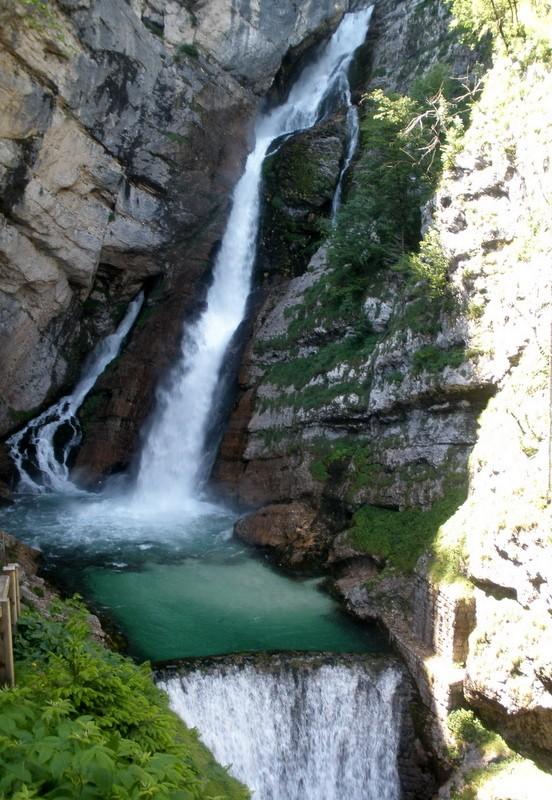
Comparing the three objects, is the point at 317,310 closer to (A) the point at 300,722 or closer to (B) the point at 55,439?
(B) the point at 55,439

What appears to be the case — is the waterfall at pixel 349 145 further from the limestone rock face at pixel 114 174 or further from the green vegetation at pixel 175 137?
the green vegetation at pixel 175 137

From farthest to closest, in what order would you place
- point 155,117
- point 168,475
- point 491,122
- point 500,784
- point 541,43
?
point 155,117, point 168,475, point 491,122, point 541,43, point 500,784

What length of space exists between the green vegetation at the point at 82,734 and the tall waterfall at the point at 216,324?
13047mm

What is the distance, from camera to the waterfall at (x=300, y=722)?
9711 millimetres

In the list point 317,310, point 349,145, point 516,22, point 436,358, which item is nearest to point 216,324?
point 317,310

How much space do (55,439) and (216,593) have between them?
36.4 feet

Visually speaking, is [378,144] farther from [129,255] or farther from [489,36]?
[129,255]

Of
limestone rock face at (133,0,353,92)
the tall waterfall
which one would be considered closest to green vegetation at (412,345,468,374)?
the tall waterfall

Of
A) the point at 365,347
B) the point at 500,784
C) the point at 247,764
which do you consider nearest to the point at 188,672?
the point at 247,764

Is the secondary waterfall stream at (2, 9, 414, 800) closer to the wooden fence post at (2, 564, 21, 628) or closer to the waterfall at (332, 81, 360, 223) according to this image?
the waterfall at (332, 81, 360, 223)

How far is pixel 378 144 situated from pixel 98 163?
943 cm

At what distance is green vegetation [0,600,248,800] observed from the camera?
143 inches

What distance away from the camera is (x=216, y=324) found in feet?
75.3

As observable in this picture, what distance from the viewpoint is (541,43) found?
1280 centimetres
